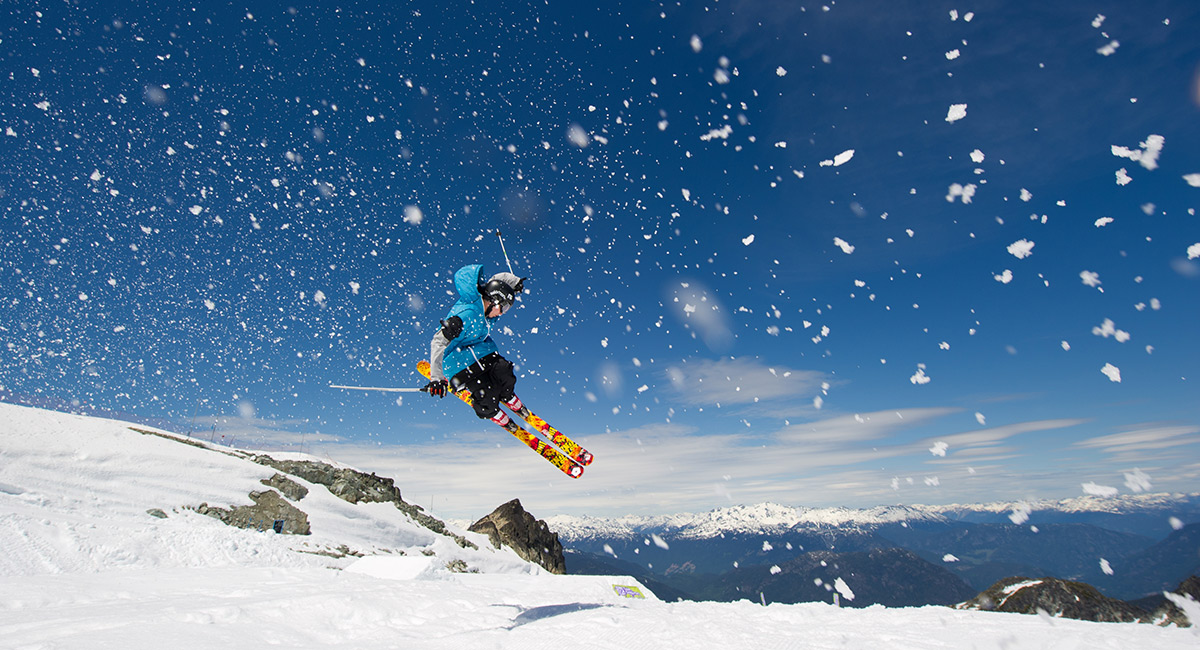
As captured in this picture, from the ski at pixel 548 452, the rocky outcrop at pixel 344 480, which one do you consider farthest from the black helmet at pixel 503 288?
the rocky outcrop at pixel 344 480

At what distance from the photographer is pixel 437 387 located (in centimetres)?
938

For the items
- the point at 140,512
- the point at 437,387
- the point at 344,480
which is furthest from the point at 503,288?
the point at 344,480

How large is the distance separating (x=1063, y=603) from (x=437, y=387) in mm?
17082

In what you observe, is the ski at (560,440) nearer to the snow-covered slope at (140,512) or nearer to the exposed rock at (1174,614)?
the exposed rock at (1174,614)

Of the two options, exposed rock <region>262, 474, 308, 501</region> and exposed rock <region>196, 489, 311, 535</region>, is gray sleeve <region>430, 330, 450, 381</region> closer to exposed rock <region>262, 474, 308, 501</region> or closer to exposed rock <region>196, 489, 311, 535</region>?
exposed rock <region>196, 489, 311, 535</region>

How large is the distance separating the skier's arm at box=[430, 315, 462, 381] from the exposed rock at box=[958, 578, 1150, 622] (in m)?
13.1

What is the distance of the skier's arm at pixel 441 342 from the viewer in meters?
8.46

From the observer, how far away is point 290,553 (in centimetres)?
1880

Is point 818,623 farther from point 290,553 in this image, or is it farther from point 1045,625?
point 290,553

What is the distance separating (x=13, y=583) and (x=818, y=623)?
11.5 meters

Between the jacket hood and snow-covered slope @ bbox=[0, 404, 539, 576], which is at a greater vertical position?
the jacket hood

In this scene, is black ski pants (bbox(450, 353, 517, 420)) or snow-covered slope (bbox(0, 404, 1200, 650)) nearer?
snow-covered slope (bbox(0, 404, 1200, 650))

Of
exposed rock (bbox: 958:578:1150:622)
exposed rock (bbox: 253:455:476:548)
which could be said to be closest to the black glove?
exposed rock (bbox: 958:578:1150:622)

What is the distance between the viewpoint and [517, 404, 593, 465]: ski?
435 inches
